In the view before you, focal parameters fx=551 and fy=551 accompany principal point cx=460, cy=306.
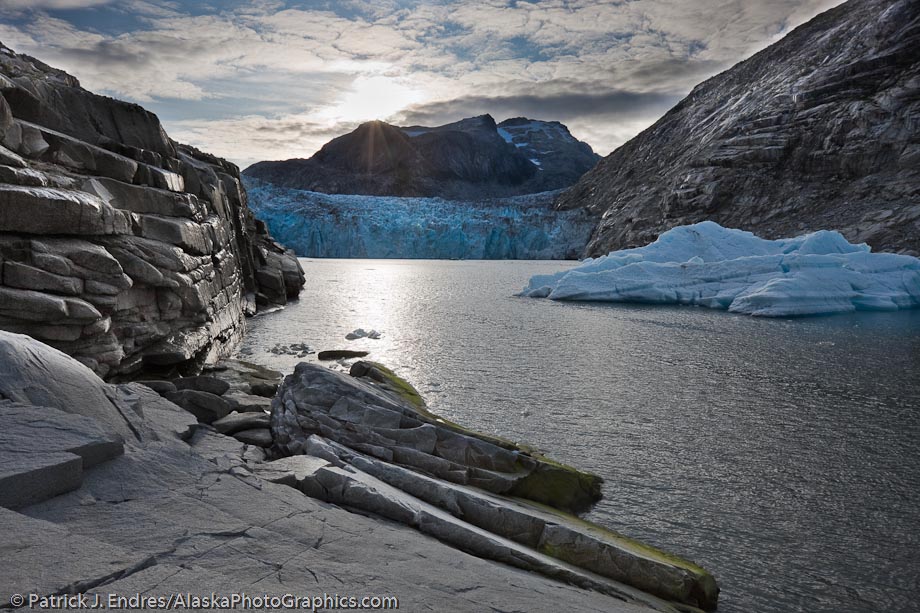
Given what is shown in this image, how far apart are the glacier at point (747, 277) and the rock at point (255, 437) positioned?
2473 cm

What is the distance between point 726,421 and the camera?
10.9m

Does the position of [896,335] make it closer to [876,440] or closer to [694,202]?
[876,440]

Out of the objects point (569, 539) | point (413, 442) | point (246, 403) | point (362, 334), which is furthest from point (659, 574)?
point (362, 334)

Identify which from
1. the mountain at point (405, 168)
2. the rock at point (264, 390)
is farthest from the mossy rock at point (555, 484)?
the mountain at point (405, 168)

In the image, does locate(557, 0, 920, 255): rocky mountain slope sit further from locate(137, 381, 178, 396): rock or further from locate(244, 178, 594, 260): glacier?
locate(137, 381, 178, 396): rock

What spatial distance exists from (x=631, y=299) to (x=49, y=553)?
31.5m

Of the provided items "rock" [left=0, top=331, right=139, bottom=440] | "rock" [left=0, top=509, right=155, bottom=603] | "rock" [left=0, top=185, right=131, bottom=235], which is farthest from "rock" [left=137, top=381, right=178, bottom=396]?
"rock" [left=0, top=509, right=155, bottom=603]

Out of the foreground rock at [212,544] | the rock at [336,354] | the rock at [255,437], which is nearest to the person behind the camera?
the foreground rock at [212,544]

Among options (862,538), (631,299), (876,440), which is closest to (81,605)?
(862,538)

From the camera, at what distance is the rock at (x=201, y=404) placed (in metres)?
8.23

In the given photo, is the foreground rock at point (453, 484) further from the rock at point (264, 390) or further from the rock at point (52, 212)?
the rock at point (52, 212)

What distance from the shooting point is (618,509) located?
744 cm

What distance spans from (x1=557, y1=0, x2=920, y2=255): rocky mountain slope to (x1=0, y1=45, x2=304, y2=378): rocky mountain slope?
5059cm

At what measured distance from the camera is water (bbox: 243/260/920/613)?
6.32 meters
